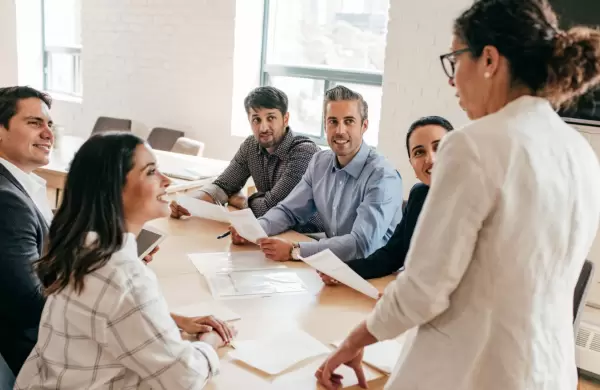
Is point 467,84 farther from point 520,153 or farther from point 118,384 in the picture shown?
point 118,384

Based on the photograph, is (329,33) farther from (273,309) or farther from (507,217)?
(507,217)

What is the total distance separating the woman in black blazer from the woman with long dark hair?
2.61 ft

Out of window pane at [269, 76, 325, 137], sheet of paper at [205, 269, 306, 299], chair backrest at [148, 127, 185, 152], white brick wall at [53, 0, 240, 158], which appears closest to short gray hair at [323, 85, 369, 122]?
sheet of paper at [205, 269, 306, 299]

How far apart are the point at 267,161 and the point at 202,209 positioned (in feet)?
2.06

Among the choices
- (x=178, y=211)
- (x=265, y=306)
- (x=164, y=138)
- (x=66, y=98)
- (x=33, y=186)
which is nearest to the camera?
(x=265, y=306)

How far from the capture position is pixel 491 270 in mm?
853

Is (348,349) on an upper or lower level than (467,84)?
lower

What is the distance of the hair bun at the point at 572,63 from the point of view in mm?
865

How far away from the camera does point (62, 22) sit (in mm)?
5809

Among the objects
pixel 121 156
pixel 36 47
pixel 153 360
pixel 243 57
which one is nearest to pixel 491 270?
pixel 153 360

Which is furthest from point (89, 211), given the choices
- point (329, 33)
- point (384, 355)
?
point (329, 33)

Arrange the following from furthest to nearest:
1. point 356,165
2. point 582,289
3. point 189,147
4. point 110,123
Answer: point 110,123 → point 189,147 → point 356,165 → point 582,289

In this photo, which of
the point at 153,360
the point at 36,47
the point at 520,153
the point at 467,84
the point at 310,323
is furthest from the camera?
the point at 36,47

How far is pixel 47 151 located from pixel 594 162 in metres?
1.53
